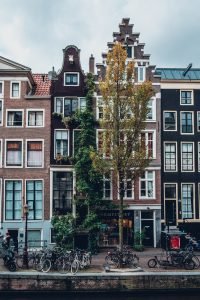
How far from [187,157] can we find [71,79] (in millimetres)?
11460

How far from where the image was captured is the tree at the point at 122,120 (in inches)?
1242

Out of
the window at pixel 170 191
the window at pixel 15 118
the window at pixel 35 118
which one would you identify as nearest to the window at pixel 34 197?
the window at pixel 35 118

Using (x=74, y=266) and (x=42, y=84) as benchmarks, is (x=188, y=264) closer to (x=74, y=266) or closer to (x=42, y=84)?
(x=74, y=266)

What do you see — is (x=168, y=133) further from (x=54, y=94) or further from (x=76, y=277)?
(x=76, y=277)

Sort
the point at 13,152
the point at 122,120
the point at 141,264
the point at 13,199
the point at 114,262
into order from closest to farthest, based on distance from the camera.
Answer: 1. the point at 114,262
2. the point at 141,264
3. the point at 122,120
4. the point at 13,199
5. the point at 13,152

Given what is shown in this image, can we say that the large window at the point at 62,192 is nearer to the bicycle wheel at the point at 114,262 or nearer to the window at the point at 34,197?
the window at the point at 34,197

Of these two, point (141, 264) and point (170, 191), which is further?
point (170, 191)

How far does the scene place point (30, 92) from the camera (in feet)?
141

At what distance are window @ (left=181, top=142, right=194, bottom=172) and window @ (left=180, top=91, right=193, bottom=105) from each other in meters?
3.49

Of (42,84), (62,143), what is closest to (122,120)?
(62,143)

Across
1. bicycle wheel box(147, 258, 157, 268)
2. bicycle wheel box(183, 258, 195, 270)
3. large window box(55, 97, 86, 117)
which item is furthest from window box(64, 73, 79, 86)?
bicycle wheel box(183, 258, 195, 270)

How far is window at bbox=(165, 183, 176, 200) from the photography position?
42594 mm

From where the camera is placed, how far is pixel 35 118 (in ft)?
137

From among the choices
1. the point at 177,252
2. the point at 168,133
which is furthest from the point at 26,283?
the point at 168,133
